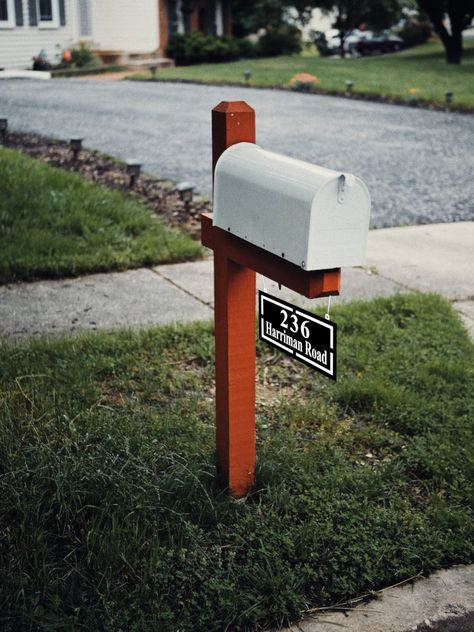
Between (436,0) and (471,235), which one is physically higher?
(436,0)

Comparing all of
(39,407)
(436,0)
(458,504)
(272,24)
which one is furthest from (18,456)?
(272,24)

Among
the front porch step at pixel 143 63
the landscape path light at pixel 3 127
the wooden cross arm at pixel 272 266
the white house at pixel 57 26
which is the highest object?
the white house at pixel 57 26

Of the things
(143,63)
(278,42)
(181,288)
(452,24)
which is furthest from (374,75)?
(181,288)

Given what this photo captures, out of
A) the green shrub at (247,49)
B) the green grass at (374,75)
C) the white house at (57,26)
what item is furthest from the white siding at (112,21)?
the green shrub at (247,49)

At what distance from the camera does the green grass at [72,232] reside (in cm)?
563

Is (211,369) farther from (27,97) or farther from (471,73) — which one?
(471,73)

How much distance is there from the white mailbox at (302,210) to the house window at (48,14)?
2.16ft

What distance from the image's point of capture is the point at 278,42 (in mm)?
33438

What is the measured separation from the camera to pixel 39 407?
3.57 m

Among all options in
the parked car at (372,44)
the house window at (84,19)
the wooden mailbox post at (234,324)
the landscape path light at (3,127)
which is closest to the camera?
the wooden mailbox post at (234,324)

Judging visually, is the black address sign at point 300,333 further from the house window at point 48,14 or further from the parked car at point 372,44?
the parked car at point 372,44

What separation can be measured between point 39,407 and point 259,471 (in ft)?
3.22

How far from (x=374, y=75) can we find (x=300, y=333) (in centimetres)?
2087

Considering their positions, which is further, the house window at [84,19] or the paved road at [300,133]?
the paved road at [300,133]
